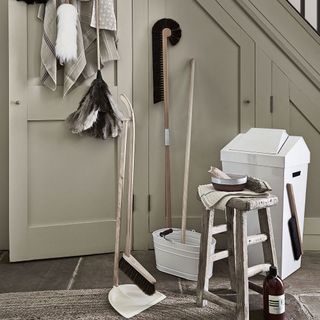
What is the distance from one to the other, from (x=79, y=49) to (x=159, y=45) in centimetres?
48

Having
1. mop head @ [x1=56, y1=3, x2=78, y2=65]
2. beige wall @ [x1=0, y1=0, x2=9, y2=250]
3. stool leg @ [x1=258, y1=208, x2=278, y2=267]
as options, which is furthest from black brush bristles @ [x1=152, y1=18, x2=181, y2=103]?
stool leg @ [x1=258, y1=208, x2=278, y2=267]

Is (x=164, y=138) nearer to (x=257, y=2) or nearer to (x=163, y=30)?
(x=163, y=30)

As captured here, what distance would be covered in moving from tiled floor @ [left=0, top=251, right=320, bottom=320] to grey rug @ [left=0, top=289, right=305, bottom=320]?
82 mm

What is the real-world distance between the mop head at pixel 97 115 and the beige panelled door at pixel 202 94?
0.27m

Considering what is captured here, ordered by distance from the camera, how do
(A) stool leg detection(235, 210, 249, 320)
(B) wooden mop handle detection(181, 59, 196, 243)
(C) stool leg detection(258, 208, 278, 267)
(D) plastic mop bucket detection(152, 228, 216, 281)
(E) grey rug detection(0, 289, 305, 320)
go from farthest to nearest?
(B) wooden mop handle detection(181, 59, 196, 243)
(D) plastic mop bucket detection(152, 228, 216, 281)
(C) stool leg detection(258, 208, 278, 267)
(E) grey rug detection(0, 289, 305, 320)
(A) stool leg detection(235, 210, 249, 320)

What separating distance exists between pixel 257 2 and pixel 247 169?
108cm

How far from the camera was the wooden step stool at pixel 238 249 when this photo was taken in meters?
1.73

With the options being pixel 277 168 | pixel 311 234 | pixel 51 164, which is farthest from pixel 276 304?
pixel 51 164

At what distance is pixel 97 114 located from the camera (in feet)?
8.24

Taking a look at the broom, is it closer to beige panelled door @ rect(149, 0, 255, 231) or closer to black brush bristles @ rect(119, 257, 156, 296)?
beige panelled door @ rect(149, 0, 255, 231)

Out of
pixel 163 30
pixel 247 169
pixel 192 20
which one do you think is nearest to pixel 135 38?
pixel 163 30

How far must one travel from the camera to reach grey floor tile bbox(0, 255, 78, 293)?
2184mm

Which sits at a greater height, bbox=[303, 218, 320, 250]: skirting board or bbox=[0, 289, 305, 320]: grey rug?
bbox=[303, 218, 320, 250]: skirting board

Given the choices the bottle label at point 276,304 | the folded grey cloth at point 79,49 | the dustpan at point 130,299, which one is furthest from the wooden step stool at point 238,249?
the folded grey cloth at point 79,49
